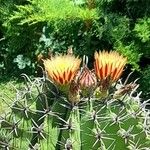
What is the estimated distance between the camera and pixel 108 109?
2.63 meters

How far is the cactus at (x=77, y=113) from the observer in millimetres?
2613

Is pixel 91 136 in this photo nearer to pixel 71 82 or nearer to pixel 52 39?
pixel 71 82

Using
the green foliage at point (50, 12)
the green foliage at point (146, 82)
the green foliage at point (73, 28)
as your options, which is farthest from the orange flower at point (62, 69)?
the green foliage at point (50, 12)

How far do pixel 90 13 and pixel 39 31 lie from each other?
96 centimetres

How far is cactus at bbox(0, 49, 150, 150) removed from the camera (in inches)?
103

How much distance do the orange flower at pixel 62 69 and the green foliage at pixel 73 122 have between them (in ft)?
0.21

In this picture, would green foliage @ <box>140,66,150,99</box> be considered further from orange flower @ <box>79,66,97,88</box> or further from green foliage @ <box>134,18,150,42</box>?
orange flower @ <box>79,66,97,88</box>

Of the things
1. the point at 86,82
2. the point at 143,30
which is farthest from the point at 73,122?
the point at 143,30

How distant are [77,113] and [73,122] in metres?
0.05

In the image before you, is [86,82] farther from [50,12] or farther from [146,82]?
[50,12]

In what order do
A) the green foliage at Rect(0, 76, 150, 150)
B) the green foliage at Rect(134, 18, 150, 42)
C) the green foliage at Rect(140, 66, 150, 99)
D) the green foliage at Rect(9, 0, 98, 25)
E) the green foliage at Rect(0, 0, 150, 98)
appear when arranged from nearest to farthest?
the green foliage at Rect(0, 76, 150, 150), the green foliage at Rect(134, 18, 150, 42), the green foliage at Rect(140, 66, 150, 99), the green foliage at Rect(0, 0, 150, 98), the green foliage at Rect(9, 0, 98, 25)

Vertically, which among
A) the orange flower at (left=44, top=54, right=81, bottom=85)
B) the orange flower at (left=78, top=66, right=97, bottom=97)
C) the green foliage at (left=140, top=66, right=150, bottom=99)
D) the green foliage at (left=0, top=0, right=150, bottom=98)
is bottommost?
the green foliage at (left=140, top=66, right=150, bottom=99)

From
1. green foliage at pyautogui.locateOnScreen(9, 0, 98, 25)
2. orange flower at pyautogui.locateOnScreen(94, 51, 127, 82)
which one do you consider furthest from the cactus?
green foliage at pyautogui.locateOnScreen(9, 0, 98, 25)

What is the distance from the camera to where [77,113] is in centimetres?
261
